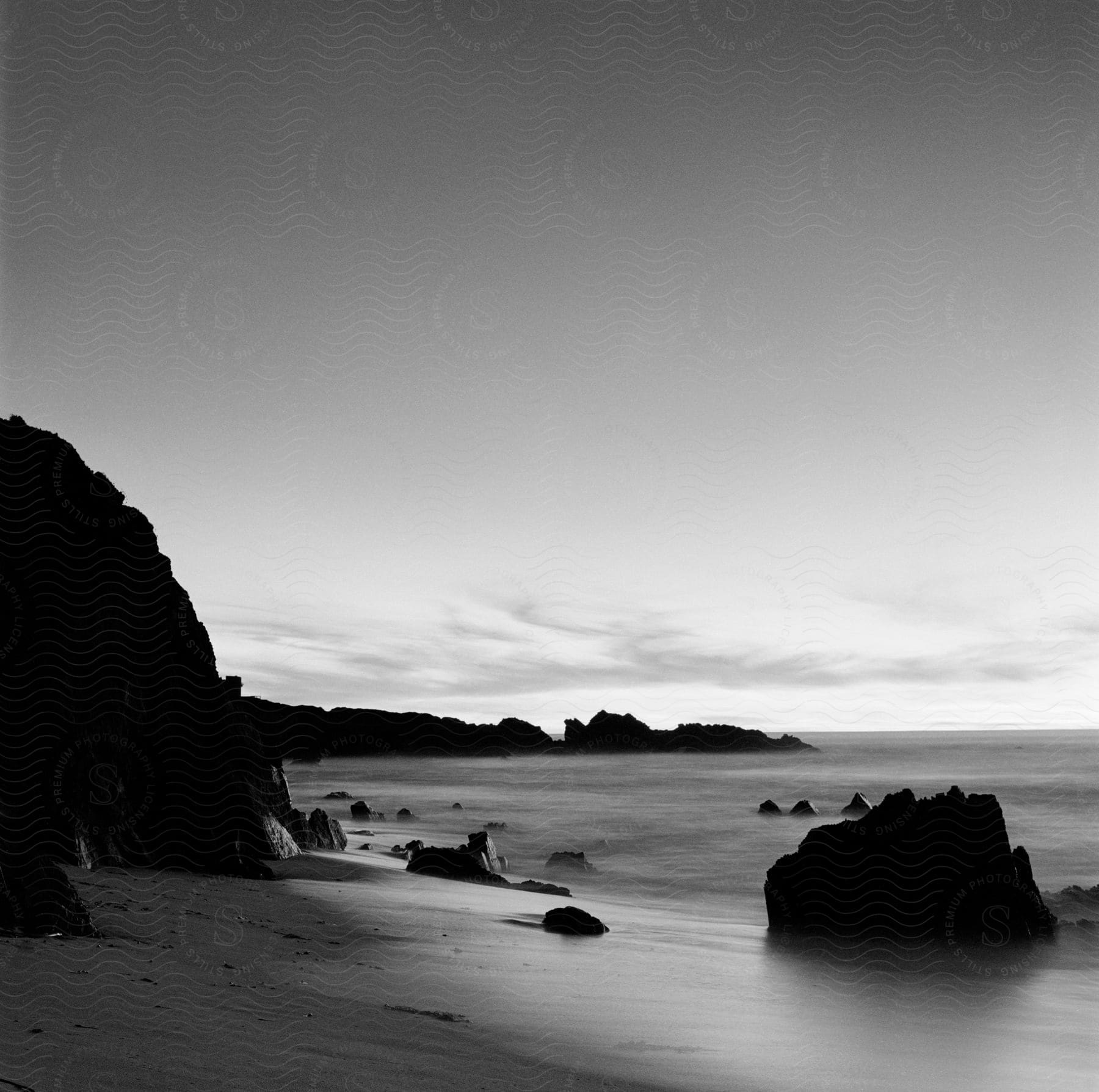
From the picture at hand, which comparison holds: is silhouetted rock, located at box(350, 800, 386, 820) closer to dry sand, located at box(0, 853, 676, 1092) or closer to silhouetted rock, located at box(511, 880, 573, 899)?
silhouetted rock, located at box(511, 880, 573, 899)

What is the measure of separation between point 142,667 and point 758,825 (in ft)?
63.8

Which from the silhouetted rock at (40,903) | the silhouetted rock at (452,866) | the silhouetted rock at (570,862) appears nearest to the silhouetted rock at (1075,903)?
the silhouetted rock at (570,862)

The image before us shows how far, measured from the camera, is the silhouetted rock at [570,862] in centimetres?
1734

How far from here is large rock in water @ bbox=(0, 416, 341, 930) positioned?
8.47 metres

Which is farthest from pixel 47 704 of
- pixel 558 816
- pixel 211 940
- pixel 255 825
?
pixel 558 816

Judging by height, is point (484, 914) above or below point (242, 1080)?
below

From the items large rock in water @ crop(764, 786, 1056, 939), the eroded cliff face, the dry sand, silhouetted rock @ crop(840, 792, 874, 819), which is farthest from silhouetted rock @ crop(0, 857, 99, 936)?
silhouetted rock @ crop(840, 792, 874, 819)

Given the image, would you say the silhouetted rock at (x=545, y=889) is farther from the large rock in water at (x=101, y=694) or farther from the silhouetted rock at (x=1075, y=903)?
the silhouetted rock at (x=1075, y=903)

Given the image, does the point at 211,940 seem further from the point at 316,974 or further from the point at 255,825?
the point at 255,825

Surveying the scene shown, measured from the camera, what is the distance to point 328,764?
4247 cm

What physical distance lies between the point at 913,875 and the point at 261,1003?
852 centimetres

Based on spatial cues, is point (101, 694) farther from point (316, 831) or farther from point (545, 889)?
point (545, 889)

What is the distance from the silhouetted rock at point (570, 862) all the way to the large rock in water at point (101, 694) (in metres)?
7.53

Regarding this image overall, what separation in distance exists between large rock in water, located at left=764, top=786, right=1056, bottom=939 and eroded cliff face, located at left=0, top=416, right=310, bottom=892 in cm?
724
